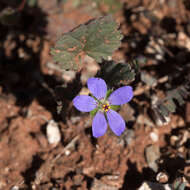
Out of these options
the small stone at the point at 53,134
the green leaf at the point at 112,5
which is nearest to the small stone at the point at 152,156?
the small stone at the point at 53,134

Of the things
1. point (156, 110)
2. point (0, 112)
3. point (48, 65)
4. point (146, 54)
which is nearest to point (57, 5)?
point (48, 65)

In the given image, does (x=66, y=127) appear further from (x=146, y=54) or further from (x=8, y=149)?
(x=146, y=54)

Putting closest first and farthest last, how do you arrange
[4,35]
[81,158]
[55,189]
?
[55,189]
[81,158]
[4,35]

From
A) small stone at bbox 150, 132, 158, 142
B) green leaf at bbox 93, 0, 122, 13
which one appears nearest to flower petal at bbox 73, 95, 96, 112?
small stone at bbox 150, 132, 158, 142

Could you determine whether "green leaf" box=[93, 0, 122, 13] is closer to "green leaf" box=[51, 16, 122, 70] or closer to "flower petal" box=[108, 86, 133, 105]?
"green leaf" box=[51, 16, 122, 70]

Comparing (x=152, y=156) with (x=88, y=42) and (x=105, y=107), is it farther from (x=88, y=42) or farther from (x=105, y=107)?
(x=88, y=42)

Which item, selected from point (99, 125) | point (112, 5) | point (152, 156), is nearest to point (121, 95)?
point (99, 125)

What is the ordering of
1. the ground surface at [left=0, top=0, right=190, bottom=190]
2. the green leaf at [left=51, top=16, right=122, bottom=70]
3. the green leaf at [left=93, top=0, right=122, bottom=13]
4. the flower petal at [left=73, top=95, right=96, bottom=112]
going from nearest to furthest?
the flower petal at [left=73, top=95, right=96, bottom=112] < the green leaf at [left=51, top=16, right=122, bottom=70] < the ground surface at [left=0, top=0, right=190, bottom=190] < the green leaf at [left=93, top=0, right=122, bottom=13]

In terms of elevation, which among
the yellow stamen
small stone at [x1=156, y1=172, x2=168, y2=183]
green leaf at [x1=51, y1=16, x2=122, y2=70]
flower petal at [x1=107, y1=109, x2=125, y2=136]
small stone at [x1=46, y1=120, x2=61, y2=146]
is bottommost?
small stone at [x1=156, y1=172, x2=168, y2=183]
